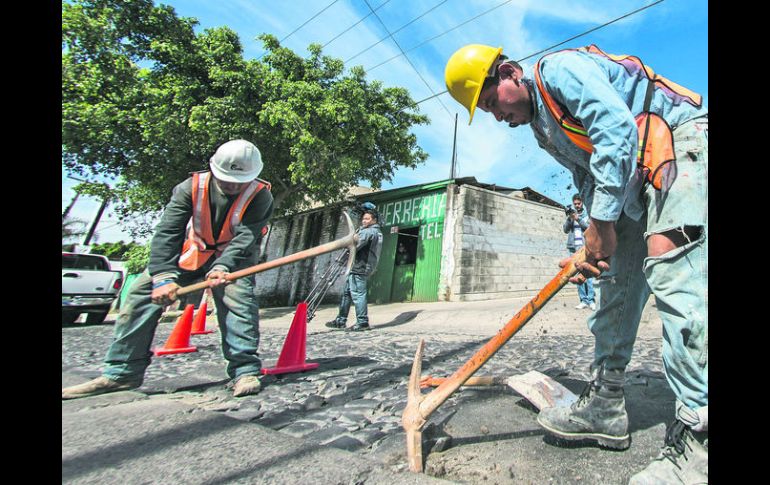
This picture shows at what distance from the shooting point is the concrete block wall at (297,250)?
1489 centimetres

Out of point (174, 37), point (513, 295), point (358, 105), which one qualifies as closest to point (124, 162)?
point (174, 37)

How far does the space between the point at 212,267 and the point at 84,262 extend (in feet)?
32.1

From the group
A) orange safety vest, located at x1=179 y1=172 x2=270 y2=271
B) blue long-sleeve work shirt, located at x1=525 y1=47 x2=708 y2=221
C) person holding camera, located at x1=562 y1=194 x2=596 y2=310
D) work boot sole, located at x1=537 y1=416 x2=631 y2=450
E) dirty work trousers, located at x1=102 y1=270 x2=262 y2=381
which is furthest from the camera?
person holding camera, located at x1=562 y1=194 x2=596 y2=310

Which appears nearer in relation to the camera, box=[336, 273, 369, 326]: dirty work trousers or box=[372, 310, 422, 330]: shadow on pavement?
box=[336, 273, 369, 326]: dirty work trousers

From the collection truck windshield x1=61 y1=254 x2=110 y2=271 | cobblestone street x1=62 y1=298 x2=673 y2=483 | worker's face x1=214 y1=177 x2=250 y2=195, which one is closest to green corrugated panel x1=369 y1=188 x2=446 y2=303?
cobblestone street x1=62 y1=298 x2=673 y2=483

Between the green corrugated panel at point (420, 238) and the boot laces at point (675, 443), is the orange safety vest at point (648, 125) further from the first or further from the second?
the green corrugated panel at point (420, 238)

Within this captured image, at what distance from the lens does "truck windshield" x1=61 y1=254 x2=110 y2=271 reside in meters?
9.81

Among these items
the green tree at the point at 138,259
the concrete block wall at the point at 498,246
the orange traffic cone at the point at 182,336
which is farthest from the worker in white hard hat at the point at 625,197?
the green tree at the point at 138,259

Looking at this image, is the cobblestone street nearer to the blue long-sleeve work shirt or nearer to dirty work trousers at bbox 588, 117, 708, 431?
dirty work trousers at bbox 588, 117, 708, 431

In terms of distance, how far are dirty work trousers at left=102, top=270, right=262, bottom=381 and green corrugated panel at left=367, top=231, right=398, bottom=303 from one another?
400 inches

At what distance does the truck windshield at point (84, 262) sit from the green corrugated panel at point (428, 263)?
336 inches

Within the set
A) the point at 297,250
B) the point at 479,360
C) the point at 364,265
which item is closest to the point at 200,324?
the point at 364,265

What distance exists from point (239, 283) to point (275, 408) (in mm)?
973

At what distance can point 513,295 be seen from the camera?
40.5 ft
